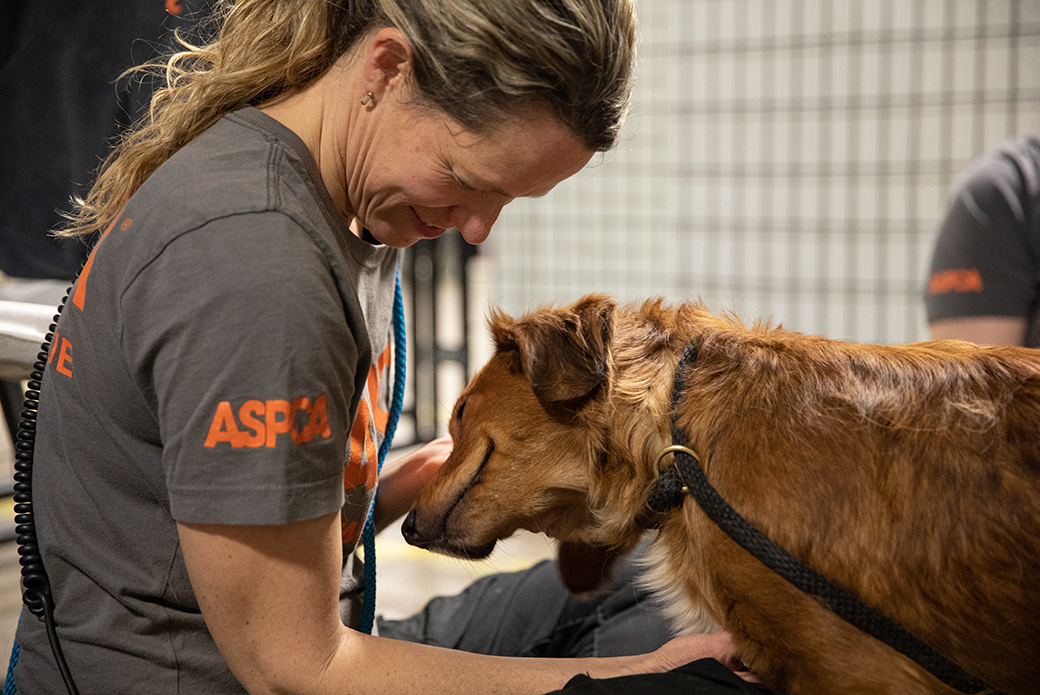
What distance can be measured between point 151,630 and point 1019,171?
257cm

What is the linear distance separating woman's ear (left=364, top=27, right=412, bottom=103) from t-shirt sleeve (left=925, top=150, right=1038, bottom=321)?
2.04 meters

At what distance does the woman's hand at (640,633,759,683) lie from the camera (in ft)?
3.96

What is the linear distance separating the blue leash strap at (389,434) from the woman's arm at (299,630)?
0.29 m

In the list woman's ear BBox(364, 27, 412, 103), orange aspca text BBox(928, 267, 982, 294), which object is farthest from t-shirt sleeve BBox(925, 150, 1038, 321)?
woman's ear BBox(364, 27, 412, 103)

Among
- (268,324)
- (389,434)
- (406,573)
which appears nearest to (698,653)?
(389,434)

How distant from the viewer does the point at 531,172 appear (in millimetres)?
1160

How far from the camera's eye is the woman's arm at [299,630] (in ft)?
3.23

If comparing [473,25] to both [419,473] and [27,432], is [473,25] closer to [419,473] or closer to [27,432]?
[27,432]

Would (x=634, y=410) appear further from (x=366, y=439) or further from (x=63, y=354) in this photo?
(x=63, y=354)

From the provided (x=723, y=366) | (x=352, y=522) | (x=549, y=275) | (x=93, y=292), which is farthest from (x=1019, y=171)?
(x=549, y=275)

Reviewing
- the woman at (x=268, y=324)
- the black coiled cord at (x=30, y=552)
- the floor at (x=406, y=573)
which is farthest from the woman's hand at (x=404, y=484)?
the floor at (x=406, y=573)

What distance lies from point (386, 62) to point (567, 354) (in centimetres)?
52

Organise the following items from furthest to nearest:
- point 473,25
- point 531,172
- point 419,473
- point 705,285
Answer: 1. point 705,285
2. point 419,473
3. point 531,172
4. point 473,25

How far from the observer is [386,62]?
1.11m
